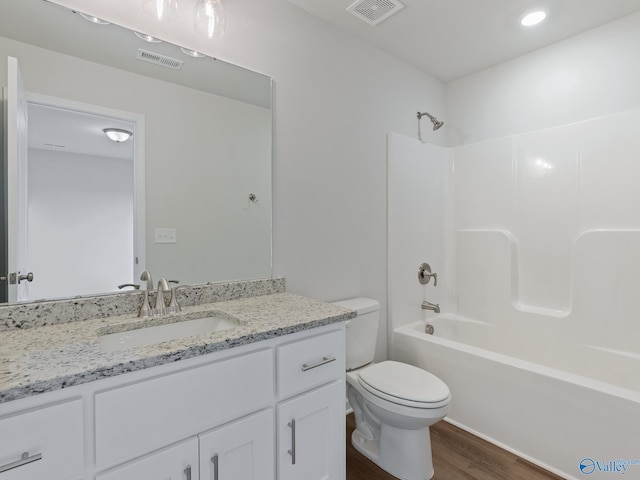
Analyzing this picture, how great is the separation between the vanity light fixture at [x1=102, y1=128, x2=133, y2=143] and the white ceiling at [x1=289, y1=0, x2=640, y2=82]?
1.17 meters

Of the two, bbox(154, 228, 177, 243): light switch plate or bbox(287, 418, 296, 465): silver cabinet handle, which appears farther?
bbox(154, 228, 177, 243): light switch plate

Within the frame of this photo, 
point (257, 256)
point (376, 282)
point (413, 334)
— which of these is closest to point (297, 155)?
point (257, 256)

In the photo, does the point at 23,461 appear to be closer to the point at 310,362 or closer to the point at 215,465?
the point at 215,465

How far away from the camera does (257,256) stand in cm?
170

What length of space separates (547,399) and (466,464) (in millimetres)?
533

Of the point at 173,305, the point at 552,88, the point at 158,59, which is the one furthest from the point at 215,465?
the point at 552,88

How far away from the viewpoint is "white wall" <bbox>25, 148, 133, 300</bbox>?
120cm

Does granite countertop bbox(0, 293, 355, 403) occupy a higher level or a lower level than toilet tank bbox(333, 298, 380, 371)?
higher

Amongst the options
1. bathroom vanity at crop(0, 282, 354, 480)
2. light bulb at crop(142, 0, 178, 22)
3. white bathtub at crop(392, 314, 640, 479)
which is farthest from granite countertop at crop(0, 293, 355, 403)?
light bulb at crop(142, 0, 178, 22)

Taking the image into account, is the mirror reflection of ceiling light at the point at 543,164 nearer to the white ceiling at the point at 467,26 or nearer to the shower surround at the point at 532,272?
the shower surround at the point at 532,272

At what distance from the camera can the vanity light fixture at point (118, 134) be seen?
1.32m

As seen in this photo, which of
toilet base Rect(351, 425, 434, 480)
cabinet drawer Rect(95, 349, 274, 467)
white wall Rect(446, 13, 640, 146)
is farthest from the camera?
white wall Rect(446, 13, 640, 146)

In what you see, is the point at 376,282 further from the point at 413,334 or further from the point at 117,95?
the point at 117,95

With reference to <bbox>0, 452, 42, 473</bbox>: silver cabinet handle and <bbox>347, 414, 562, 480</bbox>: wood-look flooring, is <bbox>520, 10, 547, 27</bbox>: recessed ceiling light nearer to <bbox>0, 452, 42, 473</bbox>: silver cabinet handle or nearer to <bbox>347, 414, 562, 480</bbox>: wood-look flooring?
<bbox>347, 414, 562, 480</bbox>: wood-look flooring
